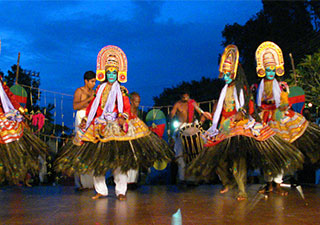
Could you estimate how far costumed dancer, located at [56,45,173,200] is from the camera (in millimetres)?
5984

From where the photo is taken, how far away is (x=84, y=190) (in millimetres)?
7699

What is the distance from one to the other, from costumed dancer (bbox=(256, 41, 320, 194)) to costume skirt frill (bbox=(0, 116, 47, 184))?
354cm

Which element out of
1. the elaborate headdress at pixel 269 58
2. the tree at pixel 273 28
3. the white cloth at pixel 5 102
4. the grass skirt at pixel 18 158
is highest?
the tree at pixel 273 28

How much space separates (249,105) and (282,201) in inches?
54.6

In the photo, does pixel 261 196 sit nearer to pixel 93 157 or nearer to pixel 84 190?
pixel 93 157

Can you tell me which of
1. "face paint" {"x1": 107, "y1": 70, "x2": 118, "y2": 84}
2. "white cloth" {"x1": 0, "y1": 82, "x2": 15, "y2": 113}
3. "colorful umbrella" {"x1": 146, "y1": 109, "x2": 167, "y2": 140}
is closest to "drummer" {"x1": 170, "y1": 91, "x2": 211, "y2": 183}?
"colorful umbrella" {"x1": 146, "y1": 109, "x2": 167, "y2": 140}

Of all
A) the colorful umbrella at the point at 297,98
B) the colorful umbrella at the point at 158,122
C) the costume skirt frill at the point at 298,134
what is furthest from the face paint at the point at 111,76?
the colorful umbrella at the point at 297,98

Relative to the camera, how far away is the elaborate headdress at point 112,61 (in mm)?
6500

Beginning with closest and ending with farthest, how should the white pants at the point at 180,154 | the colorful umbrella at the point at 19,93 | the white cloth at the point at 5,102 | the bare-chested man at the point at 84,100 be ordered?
the white cloth at the point at 5,102, the bare-chested man at the point at 84,100, the colorful umbrella at the point at 19,93, the white pants at the point at 180,154

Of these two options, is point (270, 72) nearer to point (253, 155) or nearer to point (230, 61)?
point (230, 61)

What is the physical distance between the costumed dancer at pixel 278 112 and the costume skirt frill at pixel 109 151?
1.80 meters

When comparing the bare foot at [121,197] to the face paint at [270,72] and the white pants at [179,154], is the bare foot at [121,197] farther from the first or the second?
the face paint at [270,72]

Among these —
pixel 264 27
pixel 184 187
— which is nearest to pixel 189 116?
pixel 184 187

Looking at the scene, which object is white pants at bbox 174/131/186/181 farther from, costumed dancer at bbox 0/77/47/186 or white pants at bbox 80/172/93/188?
costumed dancer at bbox 0/77/47/186
